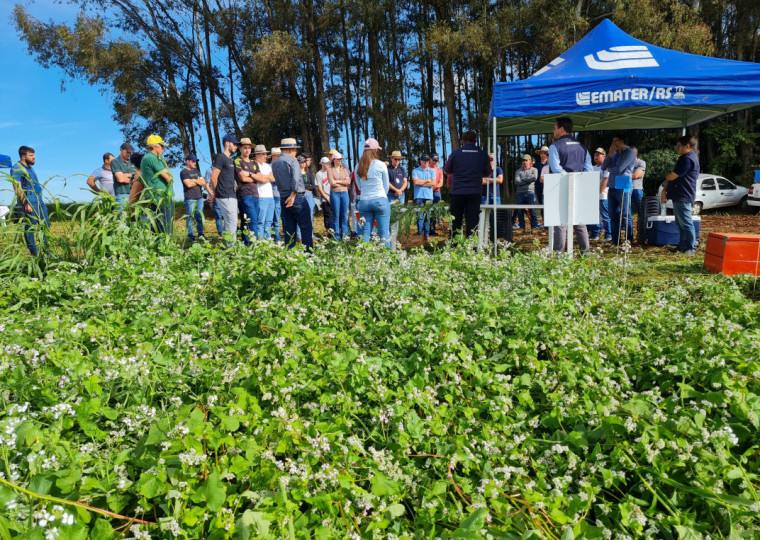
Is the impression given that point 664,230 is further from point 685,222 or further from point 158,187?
point 158,187

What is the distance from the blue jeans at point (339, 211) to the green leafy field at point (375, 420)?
5.98 m

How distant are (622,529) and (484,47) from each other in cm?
1945

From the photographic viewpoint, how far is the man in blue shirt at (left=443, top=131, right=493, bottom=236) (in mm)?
7148

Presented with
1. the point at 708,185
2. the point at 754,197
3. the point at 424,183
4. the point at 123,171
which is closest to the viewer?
the point at 123,171

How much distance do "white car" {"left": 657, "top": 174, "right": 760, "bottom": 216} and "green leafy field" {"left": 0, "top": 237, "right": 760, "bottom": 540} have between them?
16773mm

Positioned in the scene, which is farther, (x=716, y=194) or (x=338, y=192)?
(x=716, y=194)

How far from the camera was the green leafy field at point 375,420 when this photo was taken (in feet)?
5.47

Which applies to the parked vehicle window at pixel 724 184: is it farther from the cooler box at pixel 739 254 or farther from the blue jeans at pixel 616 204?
the cooler box at pixel 739 254

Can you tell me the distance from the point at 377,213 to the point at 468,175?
1.51 metres

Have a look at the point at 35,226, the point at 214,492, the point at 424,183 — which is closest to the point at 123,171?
the point at 35,226

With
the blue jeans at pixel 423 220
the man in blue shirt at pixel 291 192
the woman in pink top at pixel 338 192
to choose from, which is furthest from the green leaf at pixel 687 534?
the blue jeans at pixel 423 220

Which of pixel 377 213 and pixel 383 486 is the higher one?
pixel 377 213

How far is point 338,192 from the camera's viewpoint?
9.28 m

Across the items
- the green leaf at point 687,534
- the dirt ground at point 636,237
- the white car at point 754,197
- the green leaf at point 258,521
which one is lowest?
the green leaf at point 687,534
